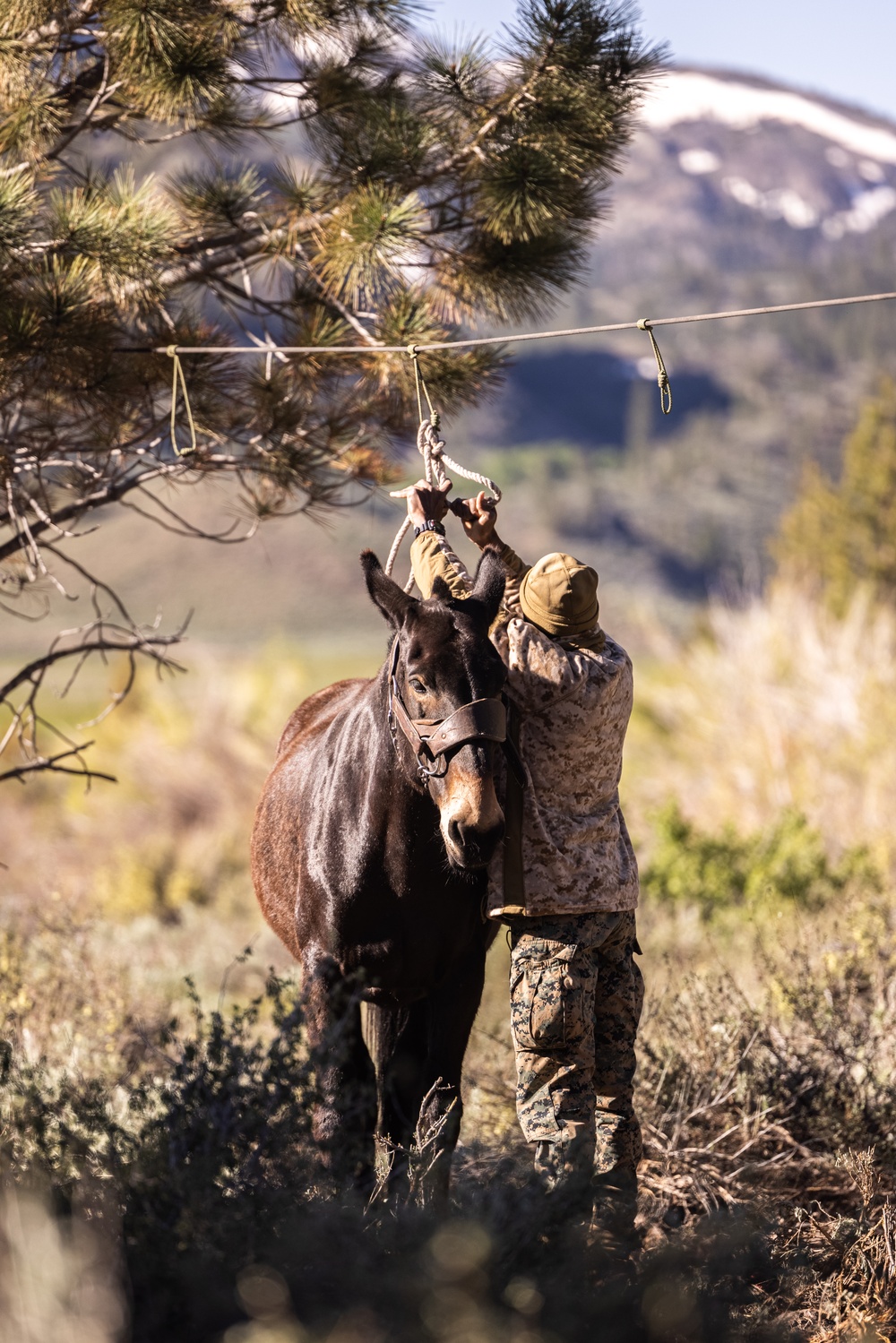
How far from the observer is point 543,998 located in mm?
4027

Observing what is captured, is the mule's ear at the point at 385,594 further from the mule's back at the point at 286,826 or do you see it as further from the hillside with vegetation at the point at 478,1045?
the hillside with vegetation at the point at 478,1045

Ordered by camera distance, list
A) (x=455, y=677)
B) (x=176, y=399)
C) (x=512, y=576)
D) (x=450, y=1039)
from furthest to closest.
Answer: (x=176, y=399)
(x=512, y=576)
(x=450, y=1039)
(x=455, y=677)

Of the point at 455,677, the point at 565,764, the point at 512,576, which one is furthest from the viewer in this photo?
the point at 512,576

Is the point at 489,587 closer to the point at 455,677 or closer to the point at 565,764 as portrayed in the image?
the point at 455,677

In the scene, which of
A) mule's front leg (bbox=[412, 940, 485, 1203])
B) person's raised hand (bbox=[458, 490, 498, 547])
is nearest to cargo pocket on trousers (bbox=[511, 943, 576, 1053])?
A: mule's front leg (bbox=[412, 940, 485, 1203])

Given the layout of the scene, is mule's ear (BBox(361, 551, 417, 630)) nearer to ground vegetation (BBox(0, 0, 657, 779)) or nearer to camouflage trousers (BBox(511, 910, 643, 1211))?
camouflage trousers (BBox(511, 910, 643, 1211))

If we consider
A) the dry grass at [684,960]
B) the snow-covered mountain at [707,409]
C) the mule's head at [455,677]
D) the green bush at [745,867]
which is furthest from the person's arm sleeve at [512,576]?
the snow-covered mountain at [707,409]

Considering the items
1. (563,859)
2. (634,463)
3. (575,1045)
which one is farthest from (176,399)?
(634,463)

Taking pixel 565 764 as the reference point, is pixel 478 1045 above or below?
below

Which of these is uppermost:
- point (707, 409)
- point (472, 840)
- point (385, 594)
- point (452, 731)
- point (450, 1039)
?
point (707, 409)

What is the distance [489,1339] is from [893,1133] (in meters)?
3.16

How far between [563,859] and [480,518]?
4.08ft

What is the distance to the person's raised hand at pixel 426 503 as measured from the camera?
4.38 m

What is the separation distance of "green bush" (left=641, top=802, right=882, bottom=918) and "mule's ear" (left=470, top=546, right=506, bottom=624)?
22.4 feet
